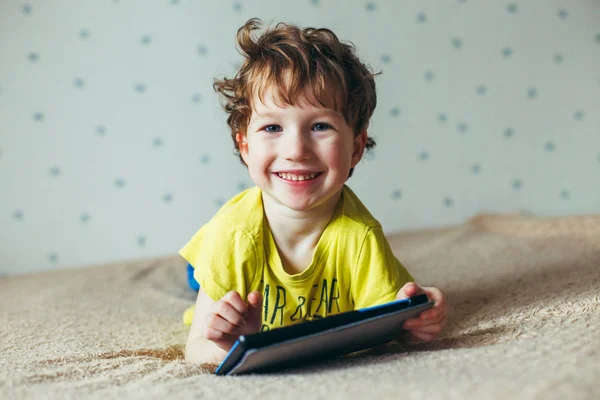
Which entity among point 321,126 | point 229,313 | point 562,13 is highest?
point 562,13

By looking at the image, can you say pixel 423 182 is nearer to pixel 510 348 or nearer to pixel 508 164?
pixel 508 164

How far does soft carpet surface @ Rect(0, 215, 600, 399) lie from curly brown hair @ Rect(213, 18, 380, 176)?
0.37m

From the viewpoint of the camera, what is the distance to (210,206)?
71.2 inches

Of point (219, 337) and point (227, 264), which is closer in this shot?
point (219, 337)

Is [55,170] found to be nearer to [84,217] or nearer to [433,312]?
[84,217]

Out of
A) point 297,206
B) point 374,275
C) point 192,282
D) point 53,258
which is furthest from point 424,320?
point 53,258

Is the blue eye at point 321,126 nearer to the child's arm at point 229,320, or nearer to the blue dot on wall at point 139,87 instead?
the child's arm at point 229,320

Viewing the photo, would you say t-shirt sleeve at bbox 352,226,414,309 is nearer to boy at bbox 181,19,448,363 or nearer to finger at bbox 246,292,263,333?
boy at bbox 181,19,448,363

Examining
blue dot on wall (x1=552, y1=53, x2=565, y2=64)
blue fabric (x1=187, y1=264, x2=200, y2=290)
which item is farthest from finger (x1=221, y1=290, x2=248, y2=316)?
blue dot on wall (x1=552, y1=53, x2=565, y2=64)

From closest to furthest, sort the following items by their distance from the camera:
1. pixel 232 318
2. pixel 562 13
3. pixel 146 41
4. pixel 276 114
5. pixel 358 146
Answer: pixel 232 318 → pixel 276 114 → pixel 358 146 → pixel 146 41 → pixel 562 13

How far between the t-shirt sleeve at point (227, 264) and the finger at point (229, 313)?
13 cm

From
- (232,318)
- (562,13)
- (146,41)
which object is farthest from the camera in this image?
(562,13)

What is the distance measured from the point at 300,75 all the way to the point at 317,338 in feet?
1.31

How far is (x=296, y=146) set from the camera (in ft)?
2.78
